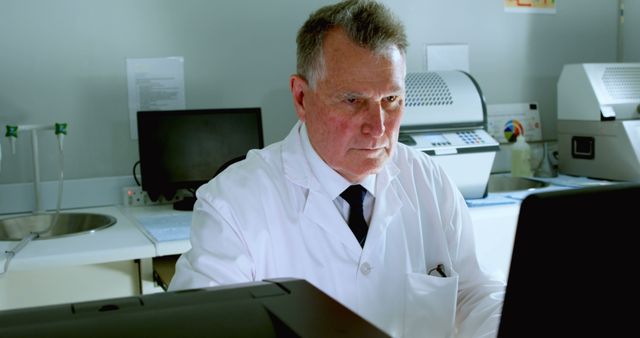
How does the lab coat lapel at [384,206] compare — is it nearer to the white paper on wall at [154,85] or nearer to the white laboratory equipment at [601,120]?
the white paper on wall at [154,85]

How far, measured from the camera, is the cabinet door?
6.19 ft

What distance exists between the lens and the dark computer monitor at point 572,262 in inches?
19.7

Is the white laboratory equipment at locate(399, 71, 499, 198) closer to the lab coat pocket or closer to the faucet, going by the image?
the lab coat pocket

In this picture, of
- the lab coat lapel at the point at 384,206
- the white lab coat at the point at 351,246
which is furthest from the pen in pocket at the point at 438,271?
the lab coat lapel at the point at 384,206

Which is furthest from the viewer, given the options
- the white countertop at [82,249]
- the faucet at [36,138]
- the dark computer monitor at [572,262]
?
the faucet at [36,138]

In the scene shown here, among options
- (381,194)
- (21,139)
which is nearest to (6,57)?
(21,139)

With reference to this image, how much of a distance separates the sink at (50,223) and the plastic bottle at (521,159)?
5.51 ft

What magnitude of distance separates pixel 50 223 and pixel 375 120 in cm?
149

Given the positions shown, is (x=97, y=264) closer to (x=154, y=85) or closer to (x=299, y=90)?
(x=154, y=85)

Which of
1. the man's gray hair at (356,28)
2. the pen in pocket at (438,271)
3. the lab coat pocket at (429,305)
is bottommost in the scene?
the lab coat pocket at (429,305)

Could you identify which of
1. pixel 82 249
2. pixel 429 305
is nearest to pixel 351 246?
pixel 429 305

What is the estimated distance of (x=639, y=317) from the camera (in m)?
0.54

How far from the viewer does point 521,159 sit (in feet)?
9.53

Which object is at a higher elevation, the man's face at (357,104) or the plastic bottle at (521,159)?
the man's face at (357,104)
